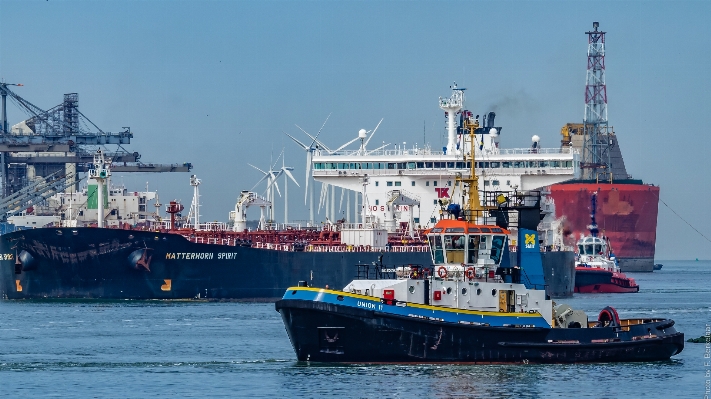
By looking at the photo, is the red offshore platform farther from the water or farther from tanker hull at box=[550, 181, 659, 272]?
the water

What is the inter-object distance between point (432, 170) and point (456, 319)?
45.0 metres

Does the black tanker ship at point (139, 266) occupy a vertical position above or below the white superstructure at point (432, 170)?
below

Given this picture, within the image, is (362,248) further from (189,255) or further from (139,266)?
(139,266)

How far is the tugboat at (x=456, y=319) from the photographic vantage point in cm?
3372

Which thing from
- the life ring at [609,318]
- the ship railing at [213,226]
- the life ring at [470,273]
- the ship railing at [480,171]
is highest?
the ship railing at [480,171]

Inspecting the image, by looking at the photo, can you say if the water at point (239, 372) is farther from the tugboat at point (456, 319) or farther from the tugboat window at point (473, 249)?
the tugboat window at point (473, 249)

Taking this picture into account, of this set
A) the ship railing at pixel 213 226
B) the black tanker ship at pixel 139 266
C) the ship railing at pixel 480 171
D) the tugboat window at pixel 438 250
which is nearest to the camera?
the tugboat window at pixel 438 250

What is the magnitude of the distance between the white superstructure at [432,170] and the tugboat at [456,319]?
1616 inches

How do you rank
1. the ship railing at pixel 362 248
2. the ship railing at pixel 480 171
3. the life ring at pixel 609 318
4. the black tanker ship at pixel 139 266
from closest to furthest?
the life ring at pixel 609 318 < the black tanker ship at pixel 139 266 < the ship railing at pixel 362 248 < the ship railing at pixel 480 171

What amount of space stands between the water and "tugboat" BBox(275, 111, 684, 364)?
1.42ft

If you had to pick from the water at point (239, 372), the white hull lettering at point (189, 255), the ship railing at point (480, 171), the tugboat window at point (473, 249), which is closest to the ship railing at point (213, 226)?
the white hull lettering at point (189, 255)

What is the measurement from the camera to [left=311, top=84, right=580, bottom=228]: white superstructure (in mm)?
78500

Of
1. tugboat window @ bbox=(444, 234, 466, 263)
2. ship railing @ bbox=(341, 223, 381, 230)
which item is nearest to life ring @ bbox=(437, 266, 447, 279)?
tugboat window @ bbox=(444, 234, 466, 263)

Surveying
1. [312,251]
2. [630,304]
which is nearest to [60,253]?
[312,251]
